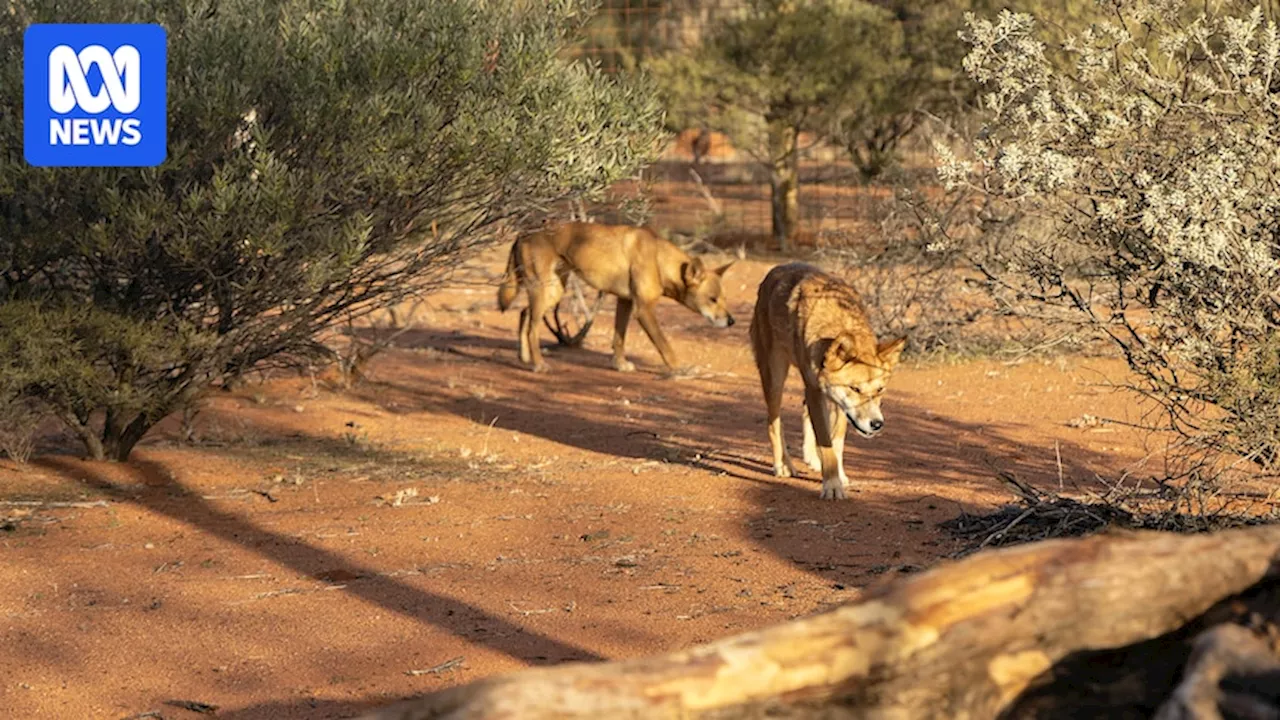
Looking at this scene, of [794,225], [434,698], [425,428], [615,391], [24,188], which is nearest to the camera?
[434,698]

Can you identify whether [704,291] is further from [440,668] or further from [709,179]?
[709,179]

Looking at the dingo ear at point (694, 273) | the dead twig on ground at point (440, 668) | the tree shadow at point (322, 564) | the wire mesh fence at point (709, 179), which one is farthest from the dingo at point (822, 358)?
the wire mesh fence at point (709, 179)

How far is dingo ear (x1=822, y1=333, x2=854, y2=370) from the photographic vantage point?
8727mm

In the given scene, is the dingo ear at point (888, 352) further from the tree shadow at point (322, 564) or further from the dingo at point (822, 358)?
the tree shadow at point (322, 564)

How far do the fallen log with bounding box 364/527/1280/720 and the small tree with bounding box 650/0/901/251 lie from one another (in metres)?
17.8

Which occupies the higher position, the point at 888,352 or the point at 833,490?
the point at 888,352

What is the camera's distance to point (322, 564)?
7.61 metres

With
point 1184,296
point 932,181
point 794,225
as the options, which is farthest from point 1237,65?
point 794,225

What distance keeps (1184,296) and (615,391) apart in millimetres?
7271

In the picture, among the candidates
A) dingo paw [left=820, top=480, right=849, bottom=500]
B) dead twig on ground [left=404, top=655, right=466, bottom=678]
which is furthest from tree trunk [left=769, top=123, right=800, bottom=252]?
dead twig on ground [left=404, top=655, right=466, bottom=678]

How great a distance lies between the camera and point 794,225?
2183 centimetres

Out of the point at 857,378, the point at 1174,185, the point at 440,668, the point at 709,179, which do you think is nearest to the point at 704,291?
the point at 857,378

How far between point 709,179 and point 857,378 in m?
20.3

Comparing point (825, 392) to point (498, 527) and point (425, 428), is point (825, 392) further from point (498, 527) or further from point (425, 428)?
point (425, 428)
